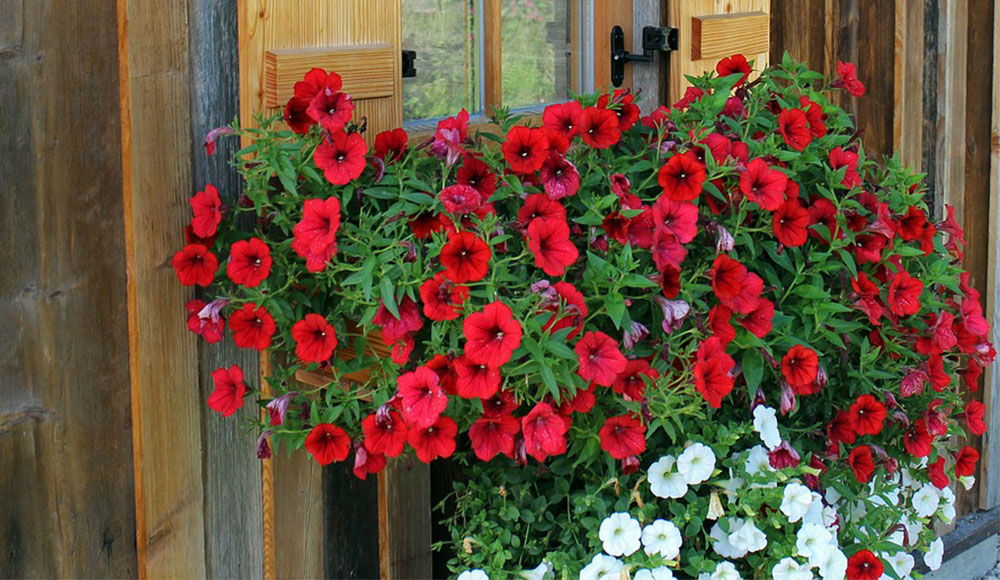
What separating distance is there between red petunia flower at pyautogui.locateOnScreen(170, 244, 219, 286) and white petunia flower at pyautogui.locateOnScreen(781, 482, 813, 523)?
883 millimetres

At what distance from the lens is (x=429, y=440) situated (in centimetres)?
158

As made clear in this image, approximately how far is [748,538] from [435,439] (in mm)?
478

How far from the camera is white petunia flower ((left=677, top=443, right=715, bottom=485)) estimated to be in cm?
165

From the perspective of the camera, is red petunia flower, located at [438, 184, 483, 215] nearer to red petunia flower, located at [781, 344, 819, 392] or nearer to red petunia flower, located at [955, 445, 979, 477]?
red petunia flower, located at [781, 344, 819, 392]

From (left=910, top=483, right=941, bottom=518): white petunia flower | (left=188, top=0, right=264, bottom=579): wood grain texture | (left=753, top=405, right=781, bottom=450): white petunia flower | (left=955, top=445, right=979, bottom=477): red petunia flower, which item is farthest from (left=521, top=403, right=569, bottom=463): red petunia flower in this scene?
(left=955, top=445, right=979, bottom=477): red petunia flower

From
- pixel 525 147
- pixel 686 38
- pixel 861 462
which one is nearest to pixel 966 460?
pixel 861 462

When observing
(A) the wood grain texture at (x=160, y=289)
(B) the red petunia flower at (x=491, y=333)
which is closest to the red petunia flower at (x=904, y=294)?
(B) the red petunia flower at (x=491, y=333)

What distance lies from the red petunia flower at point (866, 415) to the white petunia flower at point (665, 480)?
1.08 feet

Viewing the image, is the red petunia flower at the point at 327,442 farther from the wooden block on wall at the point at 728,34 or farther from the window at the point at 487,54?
the wooden block on wall at the point at 728,34

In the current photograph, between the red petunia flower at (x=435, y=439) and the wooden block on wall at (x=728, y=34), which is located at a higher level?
the wooden block on wall at (x=728, y=34)

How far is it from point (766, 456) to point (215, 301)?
0.84 meters

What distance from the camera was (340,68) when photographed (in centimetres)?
185

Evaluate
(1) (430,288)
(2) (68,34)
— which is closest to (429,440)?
(1) (430,288)

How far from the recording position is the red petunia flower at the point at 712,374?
1.55 m
